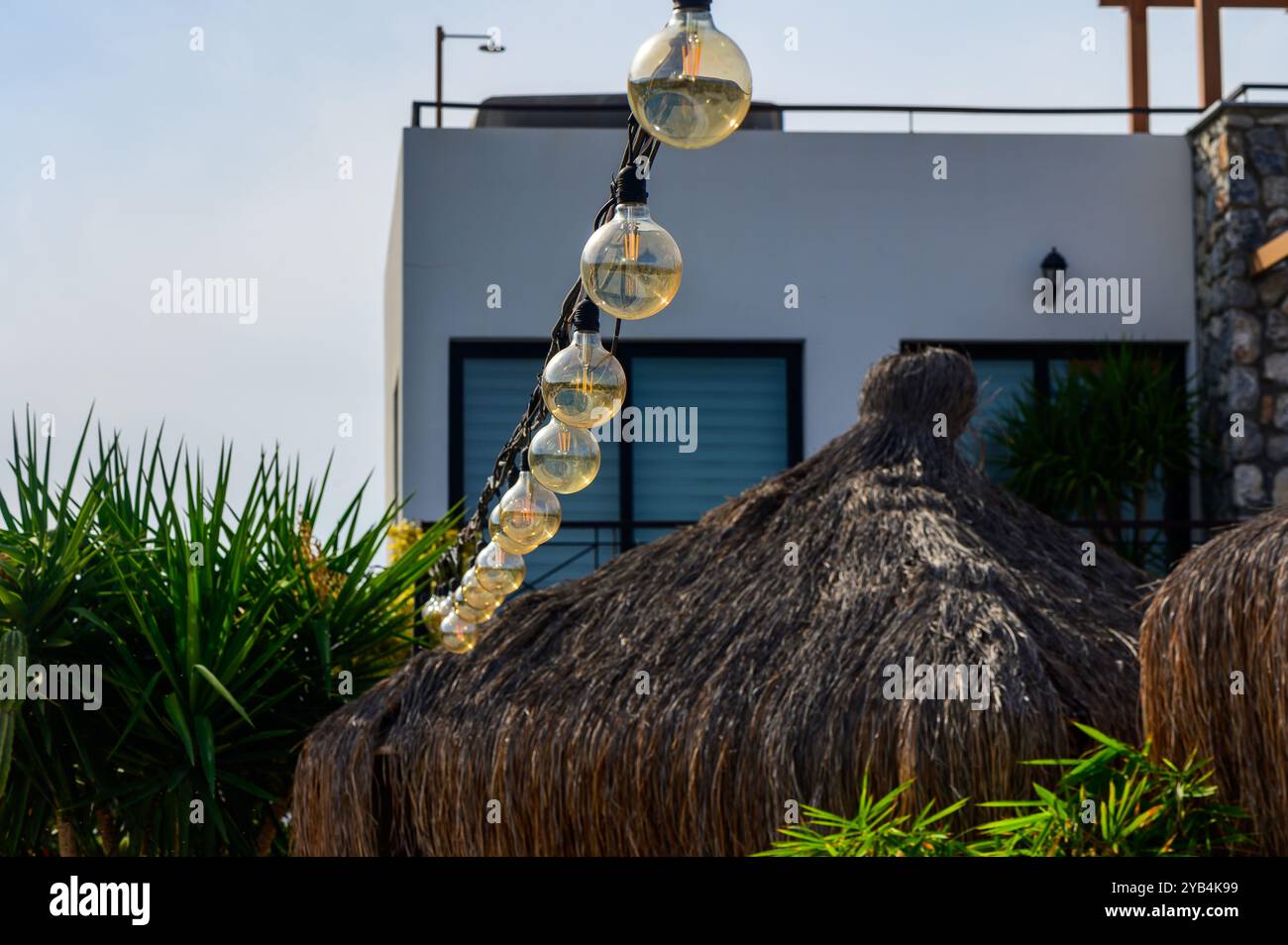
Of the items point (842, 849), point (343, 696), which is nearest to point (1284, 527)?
point (842, 849)

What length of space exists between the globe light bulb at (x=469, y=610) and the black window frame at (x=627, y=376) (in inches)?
188

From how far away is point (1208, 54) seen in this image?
40.9 feet

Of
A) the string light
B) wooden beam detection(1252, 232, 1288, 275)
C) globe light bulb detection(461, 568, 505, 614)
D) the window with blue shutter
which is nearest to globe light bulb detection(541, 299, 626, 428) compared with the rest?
the string light

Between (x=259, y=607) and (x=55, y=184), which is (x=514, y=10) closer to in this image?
(x=55, y=184)

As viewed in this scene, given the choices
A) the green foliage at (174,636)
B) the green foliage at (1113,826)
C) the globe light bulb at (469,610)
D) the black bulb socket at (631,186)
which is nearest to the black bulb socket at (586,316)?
the black bulb socket at (631,186)

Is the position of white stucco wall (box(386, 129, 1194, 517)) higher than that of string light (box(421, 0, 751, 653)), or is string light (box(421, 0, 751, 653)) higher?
white stucco wall (box(386, 129, 1194, 517))

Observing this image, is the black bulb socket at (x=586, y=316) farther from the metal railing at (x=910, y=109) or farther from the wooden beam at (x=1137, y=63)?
the wooden beam at (x=1137, y=63)

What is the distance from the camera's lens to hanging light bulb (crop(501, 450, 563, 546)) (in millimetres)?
5105

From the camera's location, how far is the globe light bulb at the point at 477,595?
6.02 meters

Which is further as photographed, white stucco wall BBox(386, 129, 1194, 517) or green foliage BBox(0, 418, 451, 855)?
white stucco wall BBox(386, 129, 1194, 517)

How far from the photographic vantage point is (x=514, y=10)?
1230 centimetres

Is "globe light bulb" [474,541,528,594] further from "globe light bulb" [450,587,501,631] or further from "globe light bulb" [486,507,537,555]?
"globe light bulb" [450,587,501,631]

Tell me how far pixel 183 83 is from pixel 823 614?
7.15 m

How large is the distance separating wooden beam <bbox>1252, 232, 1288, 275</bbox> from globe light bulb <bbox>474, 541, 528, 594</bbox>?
23.4 feet
